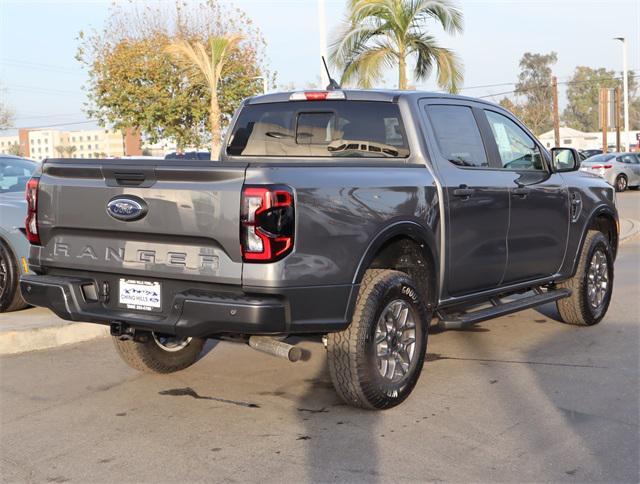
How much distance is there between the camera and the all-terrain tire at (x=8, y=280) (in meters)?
7.98

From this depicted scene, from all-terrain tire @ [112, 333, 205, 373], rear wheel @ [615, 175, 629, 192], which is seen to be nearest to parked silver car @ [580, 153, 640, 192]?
rear wheel @ [615, 175, 629, 192]

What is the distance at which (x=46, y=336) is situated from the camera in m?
7.10

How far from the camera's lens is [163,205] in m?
4.63

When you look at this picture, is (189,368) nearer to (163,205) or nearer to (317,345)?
(317,345)

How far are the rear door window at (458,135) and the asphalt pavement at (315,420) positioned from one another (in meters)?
1.52

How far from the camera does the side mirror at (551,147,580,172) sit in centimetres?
722

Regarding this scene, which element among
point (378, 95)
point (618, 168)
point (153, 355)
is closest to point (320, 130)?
point (378, 95)

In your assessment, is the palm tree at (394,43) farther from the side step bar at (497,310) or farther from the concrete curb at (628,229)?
the side step bar at (497,310)

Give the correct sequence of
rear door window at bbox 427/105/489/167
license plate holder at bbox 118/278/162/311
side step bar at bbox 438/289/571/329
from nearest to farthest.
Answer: license plate holder at bbox 118/278/162/311 → side step bar at bbox 438/289/571/329 → rear door window at bbox 427/105/489/167

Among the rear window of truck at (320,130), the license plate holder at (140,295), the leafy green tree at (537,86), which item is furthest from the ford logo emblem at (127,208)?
the leafy green tree at (537,86)

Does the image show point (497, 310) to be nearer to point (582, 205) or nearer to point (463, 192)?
point (463, 192)

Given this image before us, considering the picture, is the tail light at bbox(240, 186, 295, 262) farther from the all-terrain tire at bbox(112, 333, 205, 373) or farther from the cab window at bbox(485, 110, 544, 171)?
the cab window at bbox(485, 110, 544, 171)

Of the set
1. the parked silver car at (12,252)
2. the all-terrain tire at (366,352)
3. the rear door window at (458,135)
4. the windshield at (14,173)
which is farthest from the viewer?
the windshield at (14,173)

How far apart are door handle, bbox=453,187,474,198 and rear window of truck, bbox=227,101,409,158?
42 centimetres
